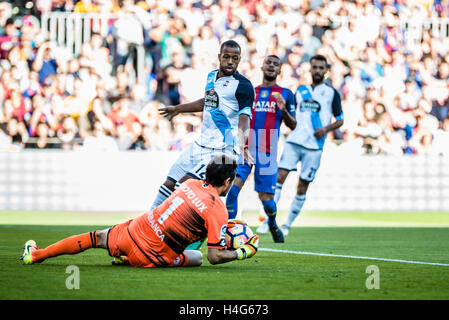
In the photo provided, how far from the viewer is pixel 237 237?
282 inches

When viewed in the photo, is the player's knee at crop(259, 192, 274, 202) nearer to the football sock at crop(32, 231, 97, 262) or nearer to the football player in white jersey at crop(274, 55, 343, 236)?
the football player in white jersey at crop(274, 55, 343, 236)

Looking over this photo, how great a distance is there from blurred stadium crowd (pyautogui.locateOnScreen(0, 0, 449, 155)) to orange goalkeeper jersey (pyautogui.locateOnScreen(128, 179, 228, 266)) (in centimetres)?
956

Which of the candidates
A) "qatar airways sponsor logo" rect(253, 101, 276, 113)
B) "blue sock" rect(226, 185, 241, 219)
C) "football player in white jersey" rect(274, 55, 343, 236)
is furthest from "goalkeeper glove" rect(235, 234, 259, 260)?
"football player in white jersey" rect(274, 55, 343, 236)

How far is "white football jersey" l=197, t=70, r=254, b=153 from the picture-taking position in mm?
8484

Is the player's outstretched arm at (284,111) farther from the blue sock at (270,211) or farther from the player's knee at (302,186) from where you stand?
the player's knee at (302,186)

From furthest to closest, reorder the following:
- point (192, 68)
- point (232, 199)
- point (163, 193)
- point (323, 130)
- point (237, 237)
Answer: point (192, 68)
point (323, 130)
point (232, 199)
point (163, 193)
point (237, 237)

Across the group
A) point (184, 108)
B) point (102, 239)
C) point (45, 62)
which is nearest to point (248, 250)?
point (102, 239)

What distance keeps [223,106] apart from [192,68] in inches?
358

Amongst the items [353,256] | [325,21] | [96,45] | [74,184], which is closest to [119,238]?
[353,256]

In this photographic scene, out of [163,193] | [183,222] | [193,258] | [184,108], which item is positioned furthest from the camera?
[184,108]

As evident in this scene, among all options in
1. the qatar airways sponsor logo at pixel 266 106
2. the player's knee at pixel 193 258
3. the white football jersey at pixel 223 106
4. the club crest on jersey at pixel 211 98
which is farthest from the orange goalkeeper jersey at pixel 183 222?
the qatar airways sponsor logo at pixel 266 106

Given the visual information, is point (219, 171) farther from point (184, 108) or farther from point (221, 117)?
point (184, 108)

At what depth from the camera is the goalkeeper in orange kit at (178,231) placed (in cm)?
675
